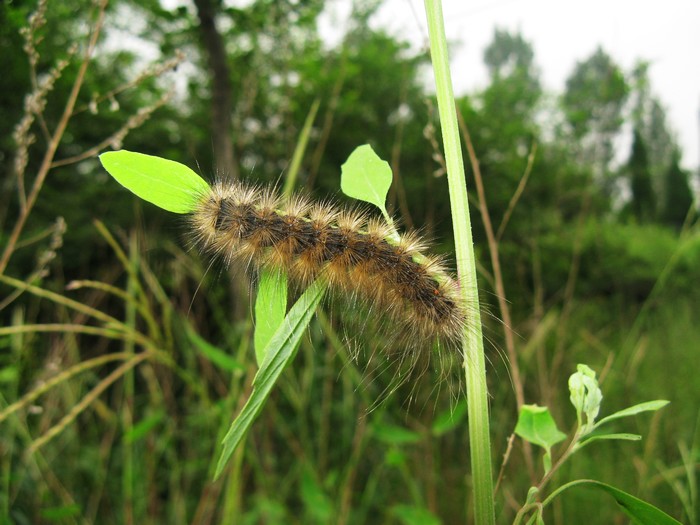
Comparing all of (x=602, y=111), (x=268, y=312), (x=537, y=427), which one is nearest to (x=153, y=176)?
(x=268, y=312)

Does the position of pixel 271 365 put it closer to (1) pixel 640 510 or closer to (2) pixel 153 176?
(2) pixel 153 176

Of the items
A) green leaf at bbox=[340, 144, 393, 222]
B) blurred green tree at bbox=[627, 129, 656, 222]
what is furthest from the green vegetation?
blurred green tree at bbox=[627, 129, 656, 222]

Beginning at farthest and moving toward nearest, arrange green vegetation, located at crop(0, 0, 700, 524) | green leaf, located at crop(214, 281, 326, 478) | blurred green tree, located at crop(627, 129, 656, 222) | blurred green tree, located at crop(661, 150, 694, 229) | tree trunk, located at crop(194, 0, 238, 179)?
blurred green tree, located at crop(661, 150, 694, 229)
blurred green tree, located at crop(627, 129, 656, 222)
tree trunk, located at crop(194, 0, 238, 179)
green vegetation, located at crop(0, 0, 700, 524)
green leaf, located at crop(214, 281, 326, 478)

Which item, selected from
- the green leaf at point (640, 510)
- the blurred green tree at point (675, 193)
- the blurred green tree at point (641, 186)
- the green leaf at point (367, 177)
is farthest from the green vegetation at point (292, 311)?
the blurred green tree at point (675, 193)

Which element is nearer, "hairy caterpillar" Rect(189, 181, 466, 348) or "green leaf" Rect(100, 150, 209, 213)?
"green leaf" Rect(100, 150, 209, 213)

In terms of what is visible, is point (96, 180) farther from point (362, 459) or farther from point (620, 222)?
point (620, 222)

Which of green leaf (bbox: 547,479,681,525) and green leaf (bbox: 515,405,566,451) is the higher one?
green leaf (bbox: 515,405,566,451)

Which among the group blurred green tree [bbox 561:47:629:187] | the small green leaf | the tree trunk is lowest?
the small green leaf

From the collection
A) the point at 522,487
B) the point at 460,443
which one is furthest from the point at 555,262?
the point at 522,487

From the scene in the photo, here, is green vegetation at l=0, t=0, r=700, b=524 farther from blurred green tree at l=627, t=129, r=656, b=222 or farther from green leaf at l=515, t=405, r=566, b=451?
blurred green tree at l=627, t=129, r=656, b=222
